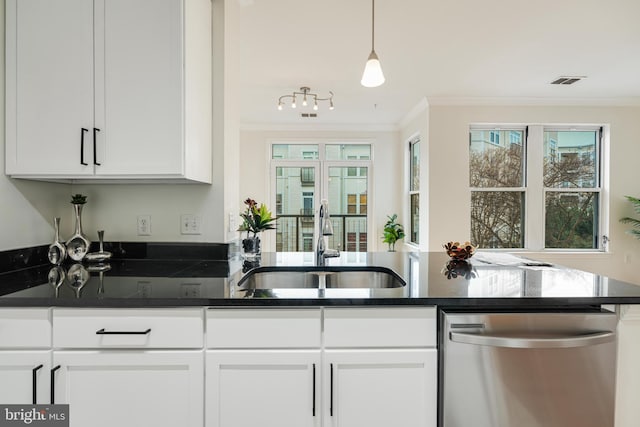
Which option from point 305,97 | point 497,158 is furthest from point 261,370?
point 497,158

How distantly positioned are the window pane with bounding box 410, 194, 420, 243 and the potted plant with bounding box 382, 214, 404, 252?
0.19m

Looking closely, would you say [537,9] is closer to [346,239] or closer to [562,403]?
[562,403]

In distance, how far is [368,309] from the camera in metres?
1.18

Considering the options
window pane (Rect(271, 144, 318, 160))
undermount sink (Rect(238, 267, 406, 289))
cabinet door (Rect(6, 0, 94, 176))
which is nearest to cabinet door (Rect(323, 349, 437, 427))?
undermount sink (Rect(238, 267, 406, 289))

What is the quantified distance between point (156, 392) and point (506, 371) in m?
1.17

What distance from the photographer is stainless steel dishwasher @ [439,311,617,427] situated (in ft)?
3.71

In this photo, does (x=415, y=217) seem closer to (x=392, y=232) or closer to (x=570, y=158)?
(x=392, y=232)

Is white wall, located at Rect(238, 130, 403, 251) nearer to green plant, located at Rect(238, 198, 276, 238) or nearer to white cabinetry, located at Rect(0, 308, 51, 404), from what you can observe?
green plant, located at Rect(238, 198, 276, 238)

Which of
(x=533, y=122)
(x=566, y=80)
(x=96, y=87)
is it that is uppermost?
(x=566, y=80)

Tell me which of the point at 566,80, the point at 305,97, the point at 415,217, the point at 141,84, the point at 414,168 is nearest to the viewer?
the point at 141,84

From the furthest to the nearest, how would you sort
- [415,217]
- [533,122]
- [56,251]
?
[415,217], [533,122], [56,251]

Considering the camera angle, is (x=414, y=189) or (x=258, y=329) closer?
A: (x=258, y=329)

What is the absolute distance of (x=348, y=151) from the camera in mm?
5980

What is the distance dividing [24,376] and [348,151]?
5.31 m
